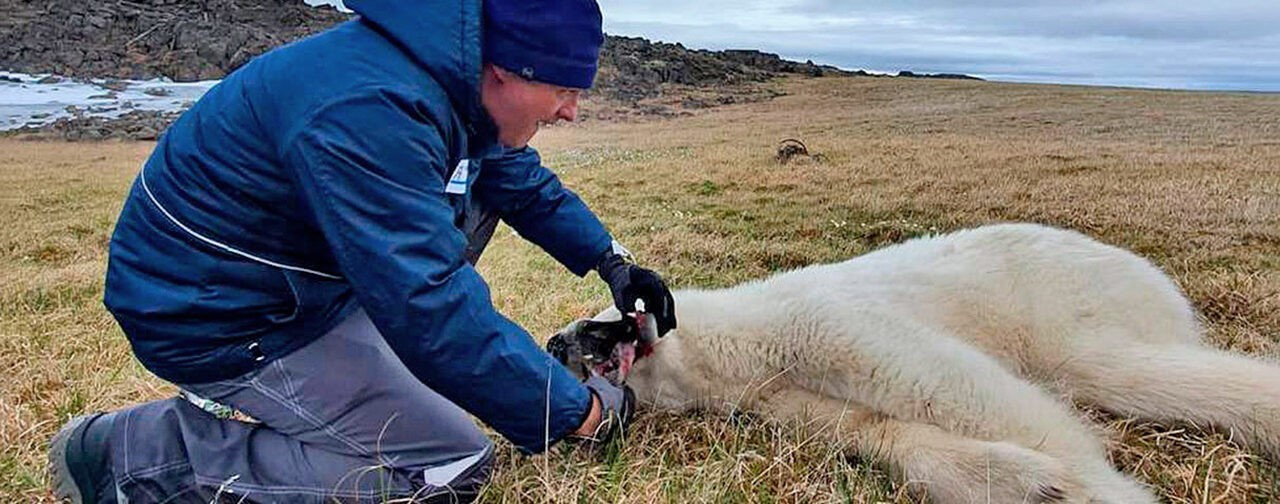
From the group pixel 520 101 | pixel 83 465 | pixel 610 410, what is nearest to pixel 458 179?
pixel 520 101

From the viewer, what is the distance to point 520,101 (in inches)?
97.6

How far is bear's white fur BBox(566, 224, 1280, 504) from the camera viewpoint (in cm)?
286

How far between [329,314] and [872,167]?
11762mm

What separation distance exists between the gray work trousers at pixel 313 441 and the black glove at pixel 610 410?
0.36 metres

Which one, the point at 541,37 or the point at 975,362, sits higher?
the point at 541,37

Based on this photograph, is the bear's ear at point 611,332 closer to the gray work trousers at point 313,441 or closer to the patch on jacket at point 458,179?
the gray work trousers at point 313,441

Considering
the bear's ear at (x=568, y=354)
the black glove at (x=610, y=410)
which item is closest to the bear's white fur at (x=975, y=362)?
the bear's ear at (x=568, y=354)

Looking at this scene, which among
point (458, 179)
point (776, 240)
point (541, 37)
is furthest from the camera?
point (776, 240)

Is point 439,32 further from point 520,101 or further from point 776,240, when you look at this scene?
point 776,240

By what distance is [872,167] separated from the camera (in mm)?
13719

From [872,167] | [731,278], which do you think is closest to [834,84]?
[872,167]

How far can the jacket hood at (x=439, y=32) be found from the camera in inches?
88.6

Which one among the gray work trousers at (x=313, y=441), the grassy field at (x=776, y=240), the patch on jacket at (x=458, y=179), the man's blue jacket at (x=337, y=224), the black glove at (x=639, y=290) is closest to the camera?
the man's blue jacket at (x=337, y=224)

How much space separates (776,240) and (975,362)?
519cm
